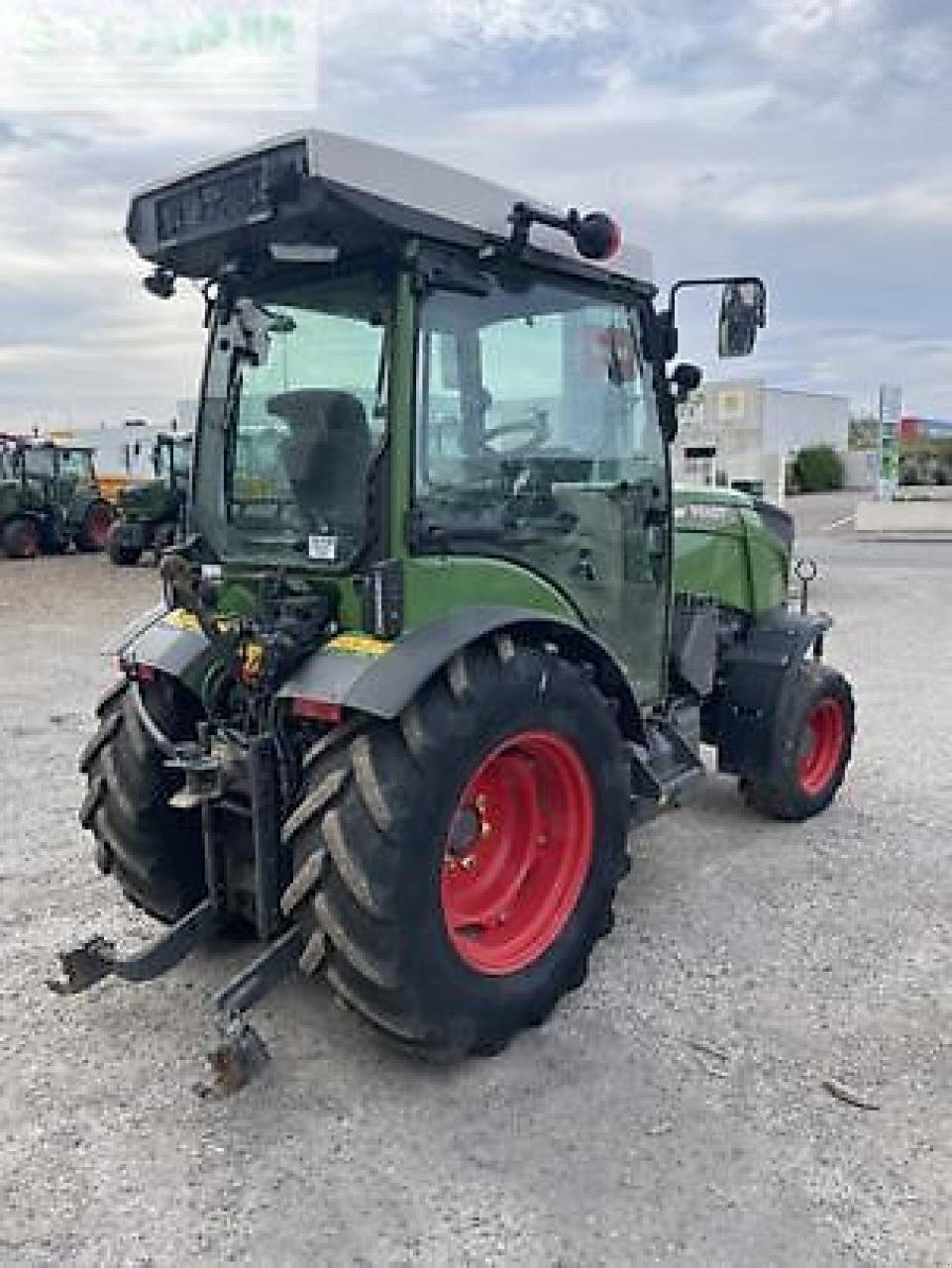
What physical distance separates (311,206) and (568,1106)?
2.30 meters

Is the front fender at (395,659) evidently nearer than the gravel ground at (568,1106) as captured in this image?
No

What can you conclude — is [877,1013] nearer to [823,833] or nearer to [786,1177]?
[786,1177]

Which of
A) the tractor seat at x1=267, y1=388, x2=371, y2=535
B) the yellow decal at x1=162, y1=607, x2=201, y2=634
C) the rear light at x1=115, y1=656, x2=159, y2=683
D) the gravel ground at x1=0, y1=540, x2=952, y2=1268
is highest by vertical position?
the tractor seat at x1=267, y1=388, x2=371, y2=535

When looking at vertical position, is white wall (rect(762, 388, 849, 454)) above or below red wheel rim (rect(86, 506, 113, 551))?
above

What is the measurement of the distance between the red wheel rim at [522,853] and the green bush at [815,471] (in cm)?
4102

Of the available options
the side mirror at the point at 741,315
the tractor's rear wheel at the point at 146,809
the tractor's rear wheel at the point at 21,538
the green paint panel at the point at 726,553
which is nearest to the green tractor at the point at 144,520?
the tractor's rear wheel at the point at 21,538

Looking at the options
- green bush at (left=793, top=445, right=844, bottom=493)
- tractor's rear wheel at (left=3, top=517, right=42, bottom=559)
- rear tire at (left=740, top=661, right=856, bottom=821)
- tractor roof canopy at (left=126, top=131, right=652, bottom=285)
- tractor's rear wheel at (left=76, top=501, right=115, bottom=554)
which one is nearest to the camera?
tractor roof canopy at (left=126, top=131, right=652, bottom=285)

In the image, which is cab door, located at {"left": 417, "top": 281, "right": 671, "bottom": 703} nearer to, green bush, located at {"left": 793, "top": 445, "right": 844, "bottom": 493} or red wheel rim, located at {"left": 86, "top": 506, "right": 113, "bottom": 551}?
red wheel rim, located at {"left": 86, "top": 506, "right": 113, "bottom": 551}

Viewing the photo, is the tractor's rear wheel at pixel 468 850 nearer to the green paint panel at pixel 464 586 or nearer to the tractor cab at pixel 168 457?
the green paint panel at pixel 464 586

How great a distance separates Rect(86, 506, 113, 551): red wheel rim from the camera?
67.1ft

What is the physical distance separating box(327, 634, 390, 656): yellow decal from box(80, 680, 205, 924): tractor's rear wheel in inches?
29.5

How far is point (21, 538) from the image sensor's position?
19438 millimetres

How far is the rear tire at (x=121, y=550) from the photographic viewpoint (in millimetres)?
17703

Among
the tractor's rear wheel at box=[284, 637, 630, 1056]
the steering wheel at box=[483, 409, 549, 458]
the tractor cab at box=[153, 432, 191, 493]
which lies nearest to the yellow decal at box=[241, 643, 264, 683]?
the tractor's rear wheel at box=[284, 637, 630, 1056]
